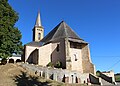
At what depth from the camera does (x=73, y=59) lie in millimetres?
36844

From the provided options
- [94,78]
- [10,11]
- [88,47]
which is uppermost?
[10,11]

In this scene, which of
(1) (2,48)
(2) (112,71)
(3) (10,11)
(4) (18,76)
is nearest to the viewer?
(4) (18,76)

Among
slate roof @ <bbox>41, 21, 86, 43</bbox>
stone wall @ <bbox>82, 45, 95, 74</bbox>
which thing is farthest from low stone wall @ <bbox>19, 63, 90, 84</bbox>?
slate roof @ <bbox>41, 21, 86, 43</bbox>

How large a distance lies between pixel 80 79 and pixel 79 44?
10662 mm

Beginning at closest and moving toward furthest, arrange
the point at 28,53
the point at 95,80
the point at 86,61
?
the point at 95,80
the point at 86,61
the point at 28,53

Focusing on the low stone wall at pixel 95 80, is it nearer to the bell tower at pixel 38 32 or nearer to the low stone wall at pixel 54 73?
the low stone wall at pixel 54 73

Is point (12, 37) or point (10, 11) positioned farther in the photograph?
point (10, 11)

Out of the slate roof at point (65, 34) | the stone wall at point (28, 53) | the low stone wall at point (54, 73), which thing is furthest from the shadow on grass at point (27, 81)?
the slate roof at point (65, 34)

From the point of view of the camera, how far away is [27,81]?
22906 mm

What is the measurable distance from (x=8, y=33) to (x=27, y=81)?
928cm

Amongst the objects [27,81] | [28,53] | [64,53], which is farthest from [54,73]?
[28,53]

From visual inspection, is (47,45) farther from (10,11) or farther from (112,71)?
(112,71)

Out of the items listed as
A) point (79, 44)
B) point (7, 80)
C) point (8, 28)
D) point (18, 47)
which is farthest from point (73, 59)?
point (7, 80)

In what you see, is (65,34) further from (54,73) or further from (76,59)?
(54,73)
